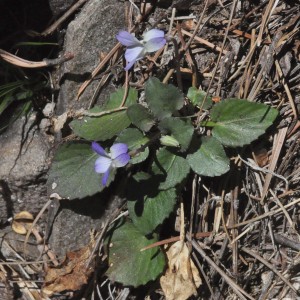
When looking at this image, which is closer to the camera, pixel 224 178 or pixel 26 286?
pixel 224 178

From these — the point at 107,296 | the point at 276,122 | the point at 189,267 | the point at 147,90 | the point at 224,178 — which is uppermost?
the point at 147,90

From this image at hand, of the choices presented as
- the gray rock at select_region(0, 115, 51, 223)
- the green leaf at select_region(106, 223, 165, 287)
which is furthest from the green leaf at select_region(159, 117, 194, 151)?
the gray rock at select_region(0, 115, 51, 223)

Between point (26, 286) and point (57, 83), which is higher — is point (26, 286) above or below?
below

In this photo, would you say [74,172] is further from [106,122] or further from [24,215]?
[24,215]

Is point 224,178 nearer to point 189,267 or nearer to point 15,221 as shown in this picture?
point 189,267

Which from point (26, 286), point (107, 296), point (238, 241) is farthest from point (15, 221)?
point (238, 241)

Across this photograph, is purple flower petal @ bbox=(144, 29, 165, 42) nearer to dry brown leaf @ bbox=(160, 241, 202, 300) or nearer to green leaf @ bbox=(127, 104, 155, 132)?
green leaf @ bbox=(127, 104, 155, 132)

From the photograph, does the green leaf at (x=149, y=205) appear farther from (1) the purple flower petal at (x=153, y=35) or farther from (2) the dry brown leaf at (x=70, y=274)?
(1) the purple flower petal at (x=153, y=35)
